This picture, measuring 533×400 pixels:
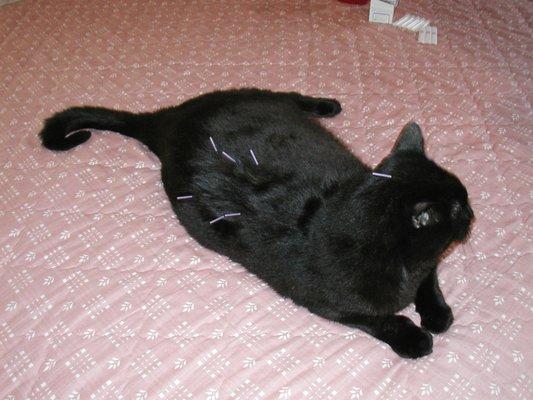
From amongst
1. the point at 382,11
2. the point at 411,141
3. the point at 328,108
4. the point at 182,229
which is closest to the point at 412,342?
the point at 411,141

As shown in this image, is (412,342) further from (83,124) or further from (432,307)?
(83,124)

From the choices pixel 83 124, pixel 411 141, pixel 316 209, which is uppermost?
pixel 411 141

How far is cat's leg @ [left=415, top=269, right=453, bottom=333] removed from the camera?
103cm

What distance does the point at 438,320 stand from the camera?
1032mm

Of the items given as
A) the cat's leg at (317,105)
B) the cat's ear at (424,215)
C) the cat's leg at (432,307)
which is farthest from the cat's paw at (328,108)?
the cat's ear at (424,215)

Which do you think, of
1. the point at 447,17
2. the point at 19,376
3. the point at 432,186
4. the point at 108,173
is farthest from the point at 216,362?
the point at 447,17

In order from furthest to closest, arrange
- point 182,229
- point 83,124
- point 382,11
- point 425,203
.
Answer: point 382,11 → point 83,124 → point 182,229 → point 425,203

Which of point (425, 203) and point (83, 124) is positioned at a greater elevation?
point (425, 203)

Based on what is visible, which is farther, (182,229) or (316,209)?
(182,229)

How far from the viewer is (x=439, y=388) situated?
95 centimetres

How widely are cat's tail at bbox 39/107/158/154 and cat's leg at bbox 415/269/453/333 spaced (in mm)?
832

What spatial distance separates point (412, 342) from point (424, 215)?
1.02ft

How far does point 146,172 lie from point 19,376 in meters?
0.62

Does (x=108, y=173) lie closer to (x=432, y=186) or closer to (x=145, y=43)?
(x=145, y=43)
